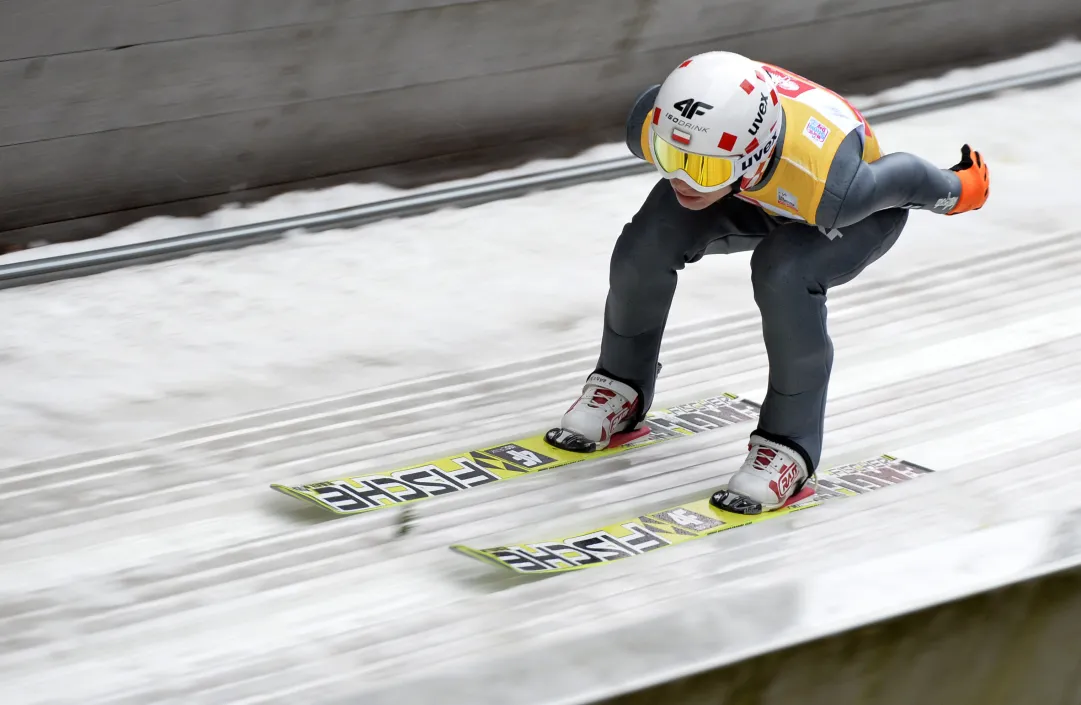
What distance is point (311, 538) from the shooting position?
272 centimetres

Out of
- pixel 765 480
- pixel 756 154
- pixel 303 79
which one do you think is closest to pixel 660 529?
pixel 765 480

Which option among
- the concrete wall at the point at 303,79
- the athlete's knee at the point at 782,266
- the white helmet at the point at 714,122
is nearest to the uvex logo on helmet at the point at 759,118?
the white helmet at the point at 714,122

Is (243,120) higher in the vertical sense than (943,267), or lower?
higher

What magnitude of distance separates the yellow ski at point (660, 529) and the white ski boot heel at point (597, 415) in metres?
0.28

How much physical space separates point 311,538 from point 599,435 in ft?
2.27

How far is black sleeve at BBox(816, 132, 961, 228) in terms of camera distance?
Result: 251 cm

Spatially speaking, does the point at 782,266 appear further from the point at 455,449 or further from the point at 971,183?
the point at 455,449

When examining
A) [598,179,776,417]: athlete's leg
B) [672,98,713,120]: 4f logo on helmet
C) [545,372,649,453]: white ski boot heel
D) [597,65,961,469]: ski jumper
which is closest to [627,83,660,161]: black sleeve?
[597,65,961,469]: ski jumper

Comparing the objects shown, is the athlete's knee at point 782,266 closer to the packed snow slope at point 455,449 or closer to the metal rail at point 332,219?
the packed snow slope at point 455,449

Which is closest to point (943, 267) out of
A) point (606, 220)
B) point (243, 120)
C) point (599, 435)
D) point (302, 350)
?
point (606, 220)

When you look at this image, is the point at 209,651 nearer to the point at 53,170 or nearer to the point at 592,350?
the point at 592,350

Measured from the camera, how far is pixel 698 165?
2461mm

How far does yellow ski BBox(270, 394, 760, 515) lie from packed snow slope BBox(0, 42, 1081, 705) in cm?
4

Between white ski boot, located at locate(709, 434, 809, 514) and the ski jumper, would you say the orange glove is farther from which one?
white ski boot, located at locate(709, 434, 809, 514)
